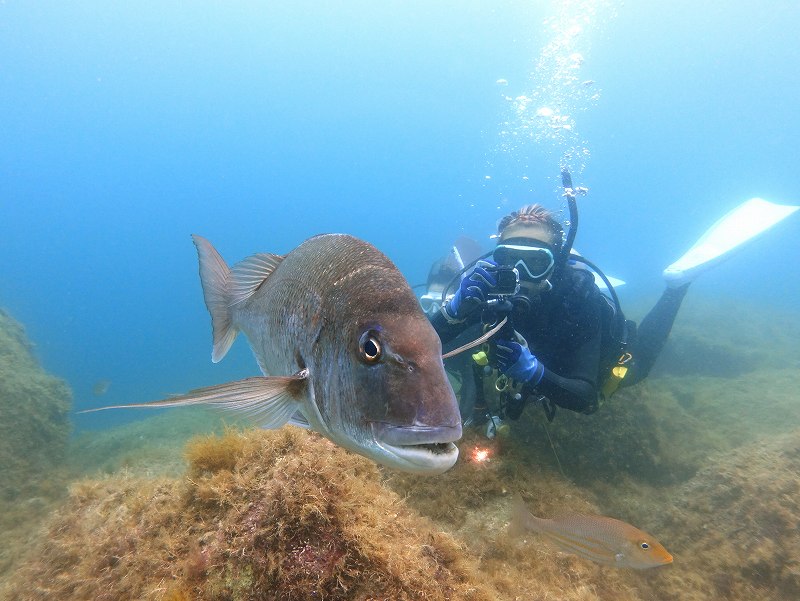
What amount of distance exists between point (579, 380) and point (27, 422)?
13064 millimetres

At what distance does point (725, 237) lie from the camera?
10672mm

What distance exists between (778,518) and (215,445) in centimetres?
581

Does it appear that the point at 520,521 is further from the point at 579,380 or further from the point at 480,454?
the point at 579,380

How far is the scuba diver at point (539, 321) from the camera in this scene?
4309 mm

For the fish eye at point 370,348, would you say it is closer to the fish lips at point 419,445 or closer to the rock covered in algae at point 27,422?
the fish lips at point 419,445

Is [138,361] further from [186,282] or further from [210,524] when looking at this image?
[186,282]

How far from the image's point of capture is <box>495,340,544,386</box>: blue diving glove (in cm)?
408

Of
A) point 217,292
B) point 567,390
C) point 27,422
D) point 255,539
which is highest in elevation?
point 217,292

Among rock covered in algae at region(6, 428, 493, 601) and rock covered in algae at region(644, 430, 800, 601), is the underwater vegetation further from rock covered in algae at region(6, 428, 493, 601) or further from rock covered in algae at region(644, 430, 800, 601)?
rock covered in algae at region(644, 430, 800, 601)

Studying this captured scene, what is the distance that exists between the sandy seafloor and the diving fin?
2.89 metres

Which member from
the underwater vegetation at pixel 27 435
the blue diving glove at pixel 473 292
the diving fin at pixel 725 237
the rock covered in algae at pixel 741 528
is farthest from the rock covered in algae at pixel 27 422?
the diving fin at pixel 725 237

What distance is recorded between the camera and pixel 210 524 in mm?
2412

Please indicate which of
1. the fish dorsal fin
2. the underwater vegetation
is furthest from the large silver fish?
the underwater vegetation

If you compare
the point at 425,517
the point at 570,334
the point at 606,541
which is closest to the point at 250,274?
the point at 425,517
